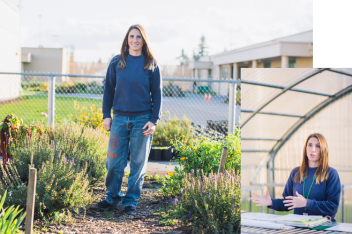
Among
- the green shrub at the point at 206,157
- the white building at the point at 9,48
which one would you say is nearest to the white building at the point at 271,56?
the white building at the point at 9,48

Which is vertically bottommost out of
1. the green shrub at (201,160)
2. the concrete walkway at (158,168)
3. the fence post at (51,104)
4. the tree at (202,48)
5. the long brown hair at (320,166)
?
the concrete walkway at (158,168)

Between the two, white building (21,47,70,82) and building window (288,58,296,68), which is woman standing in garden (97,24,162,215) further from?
white building (21,47,70,82)

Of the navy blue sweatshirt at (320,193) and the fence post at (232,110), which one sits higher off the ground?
the fence post at (232,110)

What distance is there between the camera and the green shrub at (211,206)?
9.33 feet

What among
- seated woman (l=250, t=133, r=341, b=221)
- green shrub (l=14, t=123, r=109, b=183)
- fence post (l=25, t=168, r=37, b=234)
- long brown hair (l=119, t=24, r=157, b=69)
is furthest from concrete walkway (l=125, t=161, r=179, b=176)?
seated woman (l=250, t=133, r=341, b=221)

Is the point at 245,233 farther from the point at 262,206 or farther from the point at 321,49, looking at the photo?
the point at 321,49

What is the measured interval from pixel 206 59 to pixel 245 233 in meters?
45.0

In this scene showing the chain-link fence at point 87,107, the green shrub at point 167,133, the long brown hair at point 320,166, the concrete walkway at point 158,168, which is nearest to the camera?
the long brown hair at point 320,166

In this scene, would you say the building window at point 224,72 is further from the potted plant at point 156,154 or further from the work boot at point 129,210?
the work boot at point 129,210

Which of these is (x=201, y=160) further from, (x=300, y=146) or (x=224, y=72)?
(x=224, y=72)

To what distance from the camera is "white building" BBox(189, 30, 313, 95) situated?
78.5ft

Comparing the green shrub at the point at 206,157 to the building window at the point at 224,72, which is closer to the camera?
the green shrub at the point at 206,157

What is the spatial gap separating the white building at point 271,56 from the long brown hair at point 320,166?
865 inches

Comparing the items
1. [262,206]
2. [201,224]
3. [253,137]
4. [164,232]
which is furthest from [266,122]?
[164,232]
